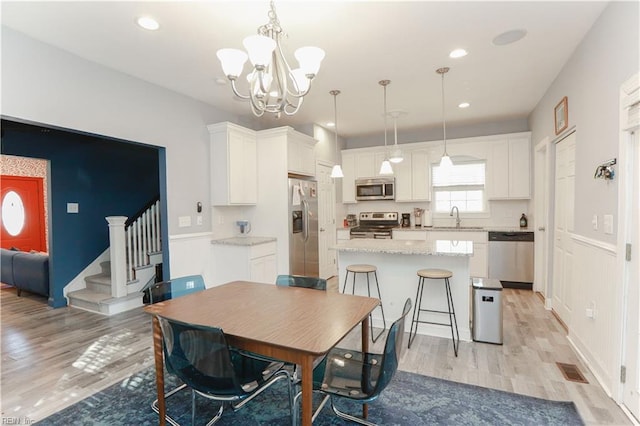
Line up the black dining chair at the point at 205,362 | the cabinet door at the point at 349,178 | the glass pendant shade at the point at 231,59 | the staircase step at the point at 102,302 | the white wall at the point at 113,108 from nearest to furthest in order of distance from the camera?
the black dining chair at the point at 205,362
the glass pendant shade at the point at 231,59
the white wall at the point at 113,108
the staircase step at the point at 102,302
the cabinet door at the point at 349,178

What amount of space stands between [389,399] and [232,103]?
3.91 meters

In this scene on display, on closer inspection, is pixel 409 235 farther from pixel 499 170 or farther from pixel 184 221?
pixel 184 221

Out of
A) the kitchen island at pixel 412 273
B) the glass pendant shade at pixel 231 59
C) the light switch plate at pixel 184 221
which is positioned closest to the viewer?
the glass pendant shade at pixel 231 59

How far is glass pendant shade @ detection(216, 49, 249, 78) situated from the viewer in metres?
1.83

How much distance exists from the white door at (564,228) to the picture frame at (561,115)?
0.12m

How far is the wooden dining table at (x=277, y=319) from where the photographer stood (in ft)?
4.58

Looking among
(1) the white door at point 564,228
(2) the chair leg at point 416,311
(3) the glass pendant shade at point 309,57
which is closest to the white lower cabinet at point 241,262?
(2) the chair leg at point 416,311

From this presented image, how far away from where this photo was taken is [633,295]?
75.0 inches

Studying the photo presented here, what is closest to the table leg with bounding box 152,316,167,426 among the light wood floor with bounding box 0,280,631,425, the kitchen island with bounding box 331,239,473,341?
the light wood floor with bounding box 0,280,631,425

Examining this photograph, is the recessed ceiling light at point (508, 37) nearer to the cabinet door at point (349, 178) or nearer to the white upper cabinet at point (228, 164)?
the white upper cabinet at point (228, 164)

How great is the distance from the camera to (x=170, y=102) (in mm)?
3797

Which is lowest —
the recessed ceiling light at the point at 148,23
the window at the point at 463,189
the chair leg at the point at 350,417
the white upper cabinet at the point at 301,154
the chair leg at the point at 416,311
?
the chair leg at the point at 350,417

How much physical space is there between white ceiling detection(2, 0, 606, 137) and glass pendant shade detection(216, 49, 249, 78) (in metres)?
0.62

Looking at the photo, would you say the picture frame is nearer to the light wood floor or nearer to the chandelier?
the light wood floor
